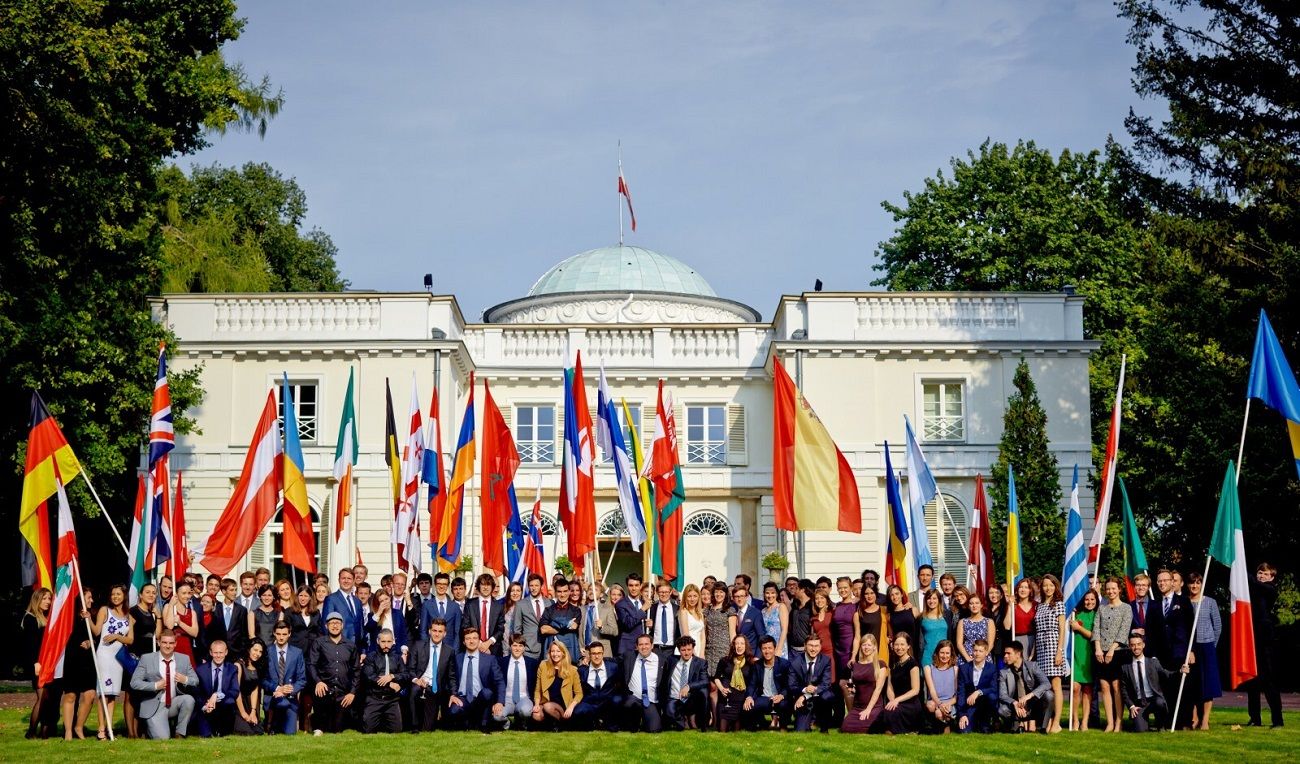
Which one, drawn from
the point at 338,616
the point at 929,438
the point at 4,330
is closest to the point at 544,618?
the point at 338,616

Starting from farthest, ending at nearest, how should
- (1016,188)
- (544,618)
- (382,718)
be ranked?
1. (1016,188)
2. (544,618)
3. (382,718)

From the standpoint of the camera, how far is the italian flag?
1441 centimetres

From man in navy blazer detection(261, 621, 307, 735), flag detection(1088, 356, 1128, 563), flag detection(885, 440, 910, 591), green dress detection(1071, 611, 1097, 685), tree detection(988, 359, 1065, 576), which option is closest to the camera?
man in navy blazer detection(261, 621, 307, 735)

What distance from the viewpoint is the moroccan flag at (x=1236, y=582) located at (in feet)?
47.3

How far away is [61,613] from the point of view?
1439cm

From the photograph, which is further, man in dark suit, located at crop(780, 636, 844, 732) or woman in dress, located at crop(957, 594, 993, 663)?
woman in dress, located at crop(957, 594, 993, 663)

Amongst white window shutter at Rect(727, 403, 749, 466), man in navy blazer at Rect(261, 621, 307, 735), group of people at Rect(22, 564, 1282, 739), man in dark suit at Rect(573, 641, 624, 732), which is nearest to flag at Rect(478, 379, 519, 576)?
group of people at Rect(22, 564, 1282, 739)

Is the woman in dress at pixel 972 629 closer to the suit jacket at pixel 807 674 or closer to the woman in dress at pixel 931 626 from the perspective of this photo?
the woman in dress at pixel 931 626

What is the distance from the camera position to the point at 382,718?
1506 centimetres

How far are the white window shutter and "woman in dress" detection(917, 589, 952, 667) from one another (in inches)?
666

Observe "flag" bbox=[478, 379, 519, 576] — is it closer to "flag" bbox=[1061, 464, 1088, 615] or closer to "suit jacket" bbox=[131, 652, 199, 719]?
"suit jacket" bbox=[131, 652, 199, 719]

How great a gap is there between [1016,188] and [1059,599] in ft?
86.1

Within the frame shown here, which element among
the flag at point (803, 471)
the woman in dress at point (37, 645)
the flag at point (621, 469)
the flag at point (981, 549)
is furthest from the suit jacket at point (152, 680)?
the flag at point (981, 549)

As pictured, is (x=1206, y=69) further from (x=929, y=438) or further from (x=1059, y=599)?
(x=1059, y=599)
